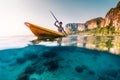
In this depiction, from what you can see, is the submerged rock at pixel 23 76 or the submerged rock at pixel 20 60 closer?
the submerged rock at pixel 23 76

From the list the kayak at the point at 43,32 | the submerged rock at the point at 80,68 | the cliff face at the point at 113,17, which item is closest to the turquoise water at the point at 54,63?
the submerged rock at the point at 80,68

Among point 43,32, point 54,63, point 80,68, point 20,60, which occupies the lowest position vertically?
point 80,68

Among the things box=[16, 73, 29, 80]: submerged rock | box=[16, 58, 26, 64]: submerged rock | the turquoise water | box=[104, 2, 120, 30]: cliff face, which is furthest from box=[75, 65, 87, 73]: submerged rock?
box=[104, 2, 120, 30]: cliff face

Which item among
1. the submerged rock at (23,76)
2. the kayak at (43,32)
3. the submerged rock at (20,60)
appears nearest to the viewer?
the submerged rock at (23,76)

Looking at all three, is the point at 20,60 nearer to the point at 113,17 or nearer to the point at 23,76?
the point at 23,76

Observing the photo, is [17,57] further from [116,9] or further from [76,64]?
[116,9]

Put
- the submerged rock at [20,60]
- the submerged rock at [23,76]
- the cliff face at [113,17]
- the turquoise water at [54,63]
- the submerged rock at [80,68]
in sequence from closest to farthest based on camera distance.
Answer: the submerged rock at [23,76], the turquoise water at [54,63], the submerged rock at [80,68], the submerged rock at [20,60], the cliff face at [113,17]

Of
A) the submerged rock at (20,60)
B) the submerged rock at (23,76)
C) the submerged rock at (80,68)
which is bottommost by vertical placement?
the submerged rock at (23,76)

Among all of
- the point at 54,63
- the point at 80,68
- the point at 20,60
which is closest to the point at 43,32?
the point at 20,60

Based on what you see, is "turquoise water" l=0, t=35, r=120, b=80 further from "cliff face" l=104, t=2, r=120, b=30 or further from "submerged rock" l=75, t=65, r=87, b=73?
"cliff face" l=104, t=2, r=120, b=30

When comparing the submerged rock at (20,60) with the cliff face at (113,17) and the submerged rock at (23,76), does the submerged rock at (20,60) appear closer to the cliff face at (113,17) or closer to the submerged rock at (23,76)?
the submerged rock at (23,76)

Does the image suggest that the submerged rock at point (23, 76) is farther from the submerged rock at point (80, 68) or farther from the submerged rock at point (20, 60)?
the submerged rock at point (80, 68)

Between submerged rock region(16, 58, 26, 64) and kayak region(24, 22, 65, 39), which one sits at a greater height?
kayak region(24, 22, 65, 39)

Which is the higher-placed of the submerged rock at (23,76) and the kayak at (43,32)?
the kayak at (43,32)
